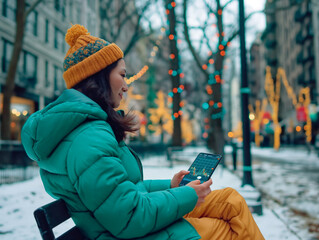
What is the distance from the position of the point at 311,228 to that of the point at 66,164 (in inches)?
175

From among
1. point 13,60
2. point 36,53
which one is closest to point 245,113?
point 13,60

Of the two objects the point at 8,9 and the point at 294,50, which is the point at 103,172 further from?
the point at 294,50

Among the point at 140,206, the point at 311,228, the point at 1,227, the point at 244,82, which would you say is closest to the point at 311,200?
the point at 311,228

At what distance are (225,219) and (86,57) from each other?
1.26 meters

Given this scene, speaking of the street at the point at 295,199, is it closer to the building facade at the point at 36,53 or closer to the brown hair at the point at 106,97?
the brown hair at the point at 106,97

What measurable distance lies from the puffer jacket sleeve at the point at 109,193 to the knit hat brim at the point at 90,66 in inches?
17.4

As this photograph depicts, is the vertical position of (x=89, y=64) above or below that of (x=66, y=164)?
above

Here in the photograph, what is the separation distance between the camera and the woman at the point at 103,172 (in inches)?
56.7

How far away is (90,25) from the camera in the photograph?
100 feet

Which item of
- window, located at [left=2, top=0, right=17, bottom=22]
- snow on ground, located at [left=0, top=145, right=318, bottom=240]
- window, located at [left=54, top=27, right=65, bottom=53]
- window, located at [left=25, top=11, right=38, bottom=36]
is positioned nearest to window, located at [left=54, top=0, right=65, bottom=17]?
window, located at [left=54, top=27, right=65, bottom=53]

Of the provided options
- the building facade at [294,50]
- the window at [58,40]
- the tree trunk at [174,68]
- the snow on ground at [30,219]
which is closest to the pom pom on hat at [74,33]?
the snow on ground at [30,219]

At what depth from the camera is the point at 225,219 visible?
1.96 m

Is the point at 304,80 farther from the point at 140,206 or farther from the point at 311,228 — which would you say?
the point at 140,206

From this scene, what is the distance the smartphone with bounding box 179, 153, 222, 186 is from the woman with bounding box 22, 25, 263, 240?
0.15 metres
